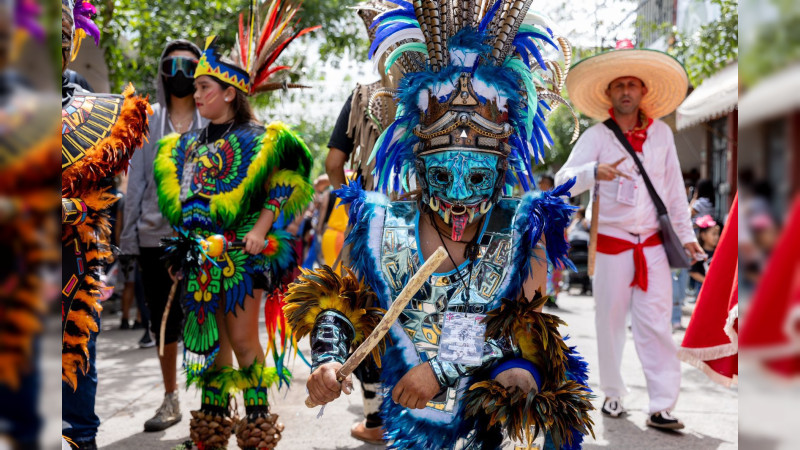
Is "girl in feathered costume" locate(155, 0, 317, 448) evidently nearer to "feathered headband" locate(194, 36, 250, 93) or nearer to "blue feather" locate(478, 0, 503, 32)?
"feathered headband" locate(194, 36, 250, 93)

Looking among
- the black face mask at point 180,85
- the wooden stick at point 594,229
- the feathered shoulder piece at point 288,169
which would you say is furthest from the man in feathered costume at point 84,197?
the wooden stick at point 594,229

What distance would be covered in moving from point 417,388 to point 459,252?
0.52 m

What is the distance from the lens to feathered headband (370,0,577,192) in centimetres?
252

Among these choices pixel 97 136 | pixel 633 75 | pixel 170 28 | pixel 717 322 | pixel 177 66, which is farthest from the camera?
pixel 170 28

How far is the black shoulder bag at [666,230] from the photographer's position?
15.5ft

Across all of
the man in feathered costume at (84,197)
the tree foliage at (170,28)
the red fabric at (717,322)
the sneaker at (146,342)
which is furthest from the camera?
the tree foliage at (170,28)

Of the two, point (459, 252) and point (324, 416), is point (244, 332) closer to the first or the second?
point (324, 416)

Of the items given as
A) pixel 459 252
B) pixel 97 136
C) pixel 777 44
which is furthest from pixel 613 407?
pixel 777 44

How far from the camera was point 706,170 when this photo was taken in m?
15.1

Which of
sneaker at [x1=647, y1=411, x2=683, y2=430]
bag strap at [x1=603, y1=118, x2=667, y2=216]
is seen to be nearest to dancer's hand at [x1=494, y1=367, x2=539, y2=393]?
sneaker at [x1=647, y1=411, x2=683, y2=430]

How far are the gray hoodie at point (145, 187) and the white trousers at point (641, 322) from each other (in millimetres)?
2898

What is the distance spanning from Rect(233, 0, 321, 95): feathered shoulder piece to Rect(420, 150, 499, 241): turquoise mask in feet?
6.57

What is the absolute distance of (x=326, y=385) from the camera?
2176mm

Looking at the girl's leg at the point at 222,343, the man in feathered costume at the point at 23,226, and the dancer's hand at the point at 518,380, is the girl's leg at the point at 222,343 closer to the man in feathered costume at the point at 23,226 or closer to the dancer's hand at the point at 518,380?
the dancer's hand at the point at 518,380
